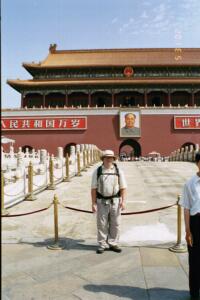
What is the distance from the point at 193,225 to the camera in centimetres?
348

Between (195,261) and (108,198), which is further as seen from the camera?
(108,198)

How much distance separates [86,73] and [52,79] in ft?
12.5

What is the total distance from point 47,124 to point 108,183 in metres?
30.1

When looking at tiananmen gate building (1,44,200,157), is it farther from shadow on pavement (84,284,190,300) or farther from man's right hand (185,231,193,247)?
man's right hand (185,231,193,247)

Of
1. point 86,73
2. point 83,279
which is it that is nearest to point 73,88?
point 86,73

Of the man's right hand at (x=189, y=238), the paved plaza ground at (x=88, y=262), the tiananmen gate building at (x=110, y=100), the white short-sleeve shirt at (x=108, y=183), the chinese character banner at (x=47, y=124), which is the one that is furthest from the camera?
the chinese character banner at (x=47, y=124)

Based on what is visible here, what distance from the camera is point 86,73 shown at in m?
38.3

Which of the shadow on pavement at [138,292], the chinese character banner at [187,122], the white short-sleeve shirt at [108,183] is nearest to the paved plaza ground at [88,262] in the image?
the shadow on pavement at [138,292]

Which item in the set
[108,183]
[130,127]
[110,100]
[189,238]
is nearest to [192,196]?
[189,238]

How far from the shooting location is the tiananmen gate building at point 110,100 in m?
34.0

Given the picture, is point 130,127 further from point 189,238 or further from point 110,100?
point 189,238

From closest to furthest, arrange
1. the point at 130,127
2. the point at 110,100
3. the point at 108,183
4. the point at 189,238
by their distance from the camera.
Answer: the point at 189,238 < the point at 108,183 < the point at 130,127 < the point at 110,100

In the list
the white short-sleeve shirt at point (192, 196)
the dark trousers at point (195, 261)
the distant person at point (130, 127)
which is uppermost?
the distant person at point (130, 127)

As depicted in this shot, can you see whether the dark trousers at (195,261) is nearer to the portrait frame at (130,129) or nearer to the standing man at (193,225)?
the standing man at (193,225)
